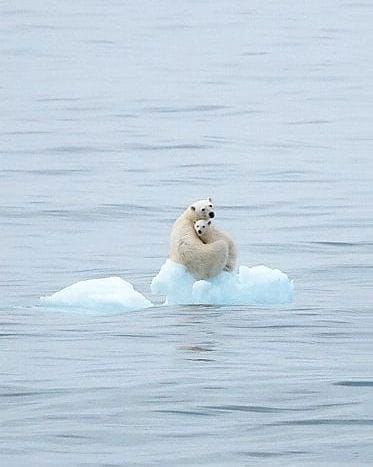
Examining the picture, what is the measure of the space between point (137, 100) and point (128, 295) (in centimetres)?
2821

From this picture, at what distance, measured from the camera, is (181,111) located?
38.6 meters

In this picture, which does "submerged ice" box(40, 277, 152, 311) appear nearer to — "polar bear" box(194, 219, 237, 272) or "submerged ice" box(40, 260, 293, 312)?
"submerged ice" box(40, 260, 293, 312)

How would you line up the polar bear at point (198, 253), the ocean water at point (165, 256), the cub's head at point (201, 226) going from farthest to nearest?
the cub's head at point (201, 226) < the polar bear at point (198, 253) < the ocean water at point (165, 256)

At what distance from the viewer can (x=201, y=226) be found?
526 inches

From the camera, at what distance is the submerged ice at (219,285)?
13.2 m

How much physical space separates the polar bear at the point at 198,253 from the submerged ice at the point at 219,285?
0.17 feet

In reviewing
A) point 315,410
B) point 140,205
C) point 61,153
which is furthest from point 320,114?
point 315,410

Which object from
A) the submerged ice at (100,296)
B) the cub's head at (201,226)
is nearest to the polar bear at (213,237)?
the cub's head at (201,226)

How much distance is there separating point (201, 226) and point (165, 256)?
377cm

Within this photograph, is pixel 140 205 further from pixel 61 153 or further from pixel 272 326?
pixel 272 326

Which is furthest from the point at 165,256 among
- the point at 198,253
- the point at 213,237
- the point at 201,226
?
the point at 198,253

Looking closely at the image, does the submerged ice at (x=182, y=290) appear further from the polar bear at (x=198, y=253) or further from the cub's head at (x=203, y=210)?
the cub's head at (x=203, y=210)

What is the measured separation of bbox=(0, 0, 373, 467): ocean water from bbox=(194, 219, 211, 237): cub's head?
50 cm

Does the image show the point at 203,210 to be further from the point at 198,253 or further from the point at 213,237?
the point at 198,253
